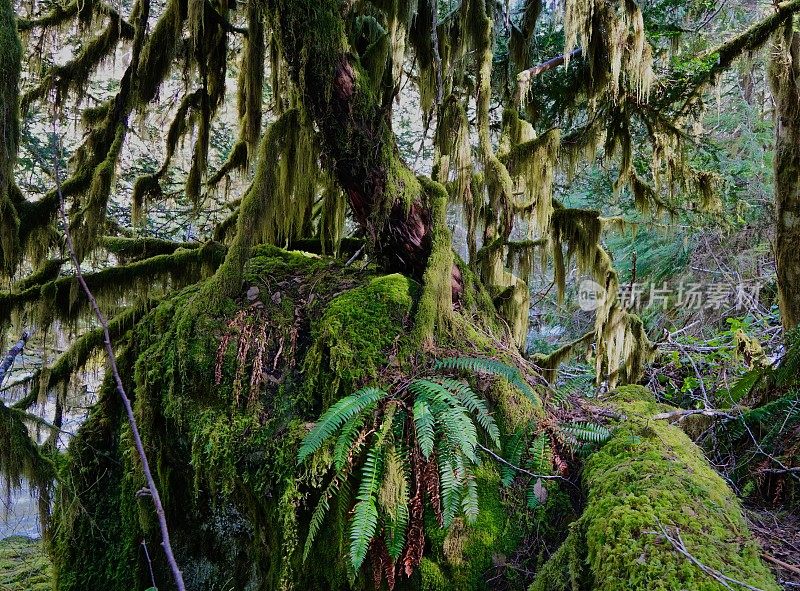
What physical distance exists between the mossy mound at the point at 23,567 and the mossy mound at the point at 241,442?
105 cm

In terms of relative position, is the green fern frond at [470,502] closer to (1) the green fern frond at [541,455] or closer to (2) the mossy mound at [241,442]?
(2) the mossy mound at [241,442]

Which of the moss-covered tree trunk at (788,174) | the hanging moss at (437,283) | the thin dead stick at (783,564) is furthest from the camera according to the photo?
the moss-covered tree trunk at (788,174)

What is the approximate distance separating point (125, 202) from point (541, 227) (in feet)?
21.5

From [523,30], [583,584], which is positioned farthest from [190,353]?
[523,30]

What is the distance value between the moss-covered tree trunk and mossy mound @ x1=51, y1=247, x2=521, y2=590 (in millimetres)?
3566

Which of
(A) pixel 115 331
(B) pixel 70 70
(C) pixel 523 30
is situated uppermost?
(C) pixel 523 30

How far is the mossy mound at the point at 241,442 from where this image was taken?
2.68 metres

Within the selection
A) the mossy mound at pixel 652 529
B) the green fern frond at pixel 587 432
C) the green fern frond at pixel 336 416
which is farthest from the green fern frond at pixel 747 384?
the green fern frond at pixel 336 416

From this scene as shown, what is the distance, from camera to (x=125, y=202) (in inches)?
315

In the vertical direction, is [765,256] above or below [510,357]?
above

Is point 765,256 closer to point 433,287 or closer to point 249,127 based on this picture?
point 433,287

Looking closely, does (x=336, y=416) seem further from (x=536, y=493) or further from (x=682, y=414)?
(x=682, y=414)
